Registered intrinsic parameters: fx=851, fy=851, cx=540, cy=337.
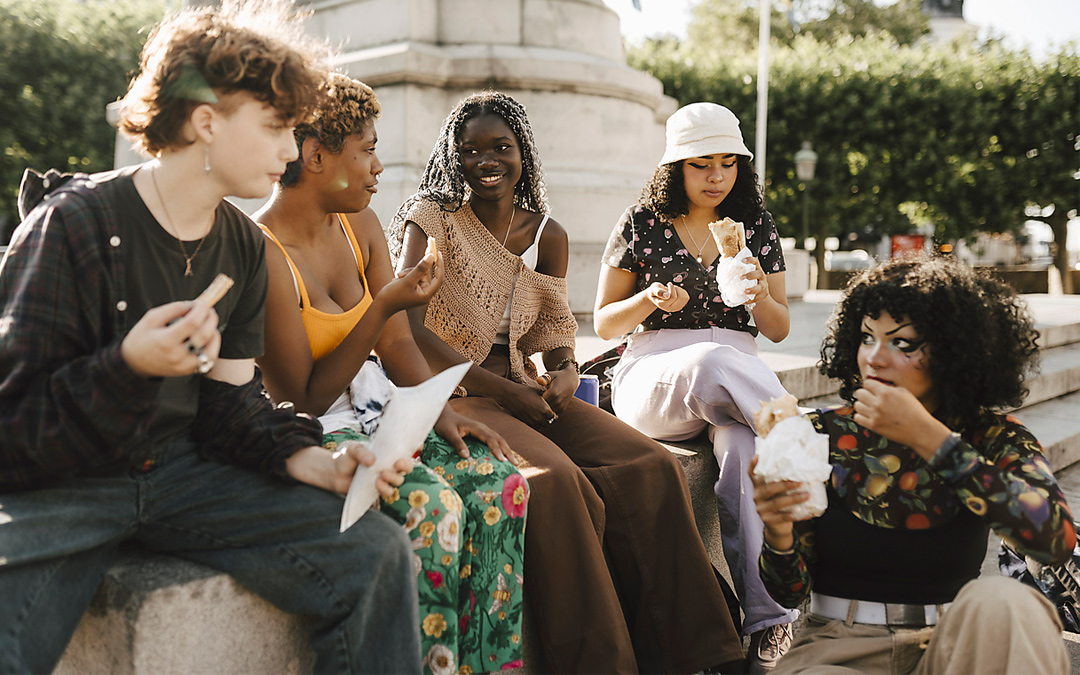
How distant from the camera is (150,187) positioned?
5.98 ft

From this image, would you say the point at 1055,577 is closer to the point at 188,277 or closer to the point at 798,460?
the point at 798,460

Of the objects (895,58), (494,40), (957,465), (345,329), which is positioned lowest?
(957,465)

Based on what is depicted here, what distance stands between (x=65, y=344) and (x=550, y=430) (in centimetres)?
169

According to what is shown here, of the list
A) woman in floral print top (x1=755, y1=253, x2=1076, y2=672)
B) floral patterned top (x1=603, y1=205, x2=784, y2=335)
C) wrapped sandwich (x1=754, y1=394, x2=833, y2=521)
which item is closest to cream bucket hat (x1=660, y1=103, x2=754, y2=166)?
floral patterned top (x1=603, y1=205, x2=784, y2=335)

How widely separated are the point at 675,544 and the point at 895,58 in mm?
19198

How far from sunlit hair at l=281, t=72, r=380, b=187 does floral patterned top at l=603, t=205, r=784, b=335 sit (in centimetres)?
137

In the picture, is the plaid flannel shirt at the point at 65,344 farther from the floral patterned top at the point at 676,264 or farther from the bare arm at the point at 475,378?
the floral patterned top at the point at 676,264

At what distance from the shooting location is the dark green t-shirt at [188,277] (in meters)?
1.76

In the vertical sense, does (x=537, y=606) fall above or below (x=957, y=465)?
below

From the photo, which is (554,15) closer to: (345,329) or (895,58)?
(345,329)

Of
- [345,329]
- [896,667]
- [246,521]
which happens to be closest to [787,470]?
[896,667]

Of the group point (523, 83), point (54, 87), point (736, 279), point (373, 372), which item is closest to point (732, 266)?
point (736, 279)

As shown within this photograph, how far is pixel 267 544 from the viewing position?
1.82 meters

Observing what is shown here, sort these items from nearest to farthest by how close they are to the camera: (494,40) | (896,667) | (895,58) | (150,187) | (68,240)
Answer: (68,240) → (150,187) → (896,667) → (494,40) → (895,58)
